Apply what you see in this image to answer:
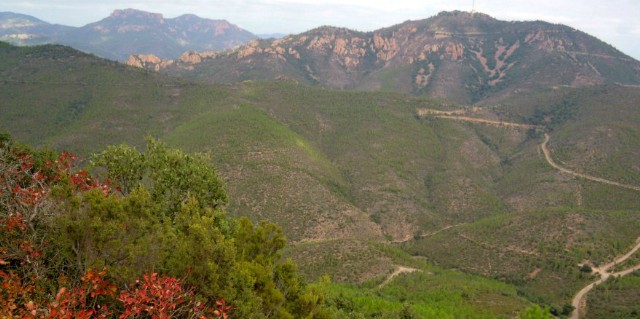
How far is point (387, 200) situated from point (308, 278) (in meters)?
36.4

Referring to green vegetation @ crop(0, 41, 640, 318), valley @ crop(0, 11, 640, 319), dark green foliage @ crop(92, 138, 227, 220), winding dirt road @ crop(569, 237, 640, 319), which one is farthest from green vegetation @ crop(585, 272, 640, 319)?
dark green foliage @ crop(92, 138, 227, 220)

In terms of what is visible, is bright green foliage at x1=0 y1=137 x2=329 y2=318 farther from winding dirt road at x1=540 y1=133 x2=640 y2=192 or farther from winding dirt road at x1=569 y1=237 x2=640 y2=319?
winding dirt road at x1=540 y1=133 x2=640 y2=192

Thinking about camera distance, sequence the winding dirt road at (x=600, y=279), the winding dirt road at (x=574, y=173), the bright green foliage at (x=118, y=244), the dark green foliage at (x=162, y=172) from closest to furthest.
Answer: the bright green foliage at (x=118, y=244) < the dark green foliage at (x=162, y=172) < the winding dirt road at (x=600, y=279) < the winding dirt road at (x=574, y=173)

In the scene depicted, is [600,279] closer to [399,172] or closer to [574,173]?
[574,173]

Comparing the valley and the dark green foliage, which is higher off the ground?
the dark green foliage

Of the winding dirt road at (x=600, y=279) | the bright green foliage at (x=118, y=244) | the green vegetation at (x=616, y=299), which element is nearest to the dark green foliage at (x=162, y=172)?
the bright green foliage at (x=118, y=244)

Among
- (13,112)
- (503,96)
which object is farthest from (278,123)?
(503,96)

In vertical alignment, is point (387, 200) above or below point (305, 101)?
below

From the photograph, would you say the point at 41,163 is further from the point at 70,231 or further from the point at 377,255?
the point at 377,255

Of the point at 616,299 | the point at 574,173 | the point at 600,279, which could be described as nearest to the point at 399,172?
the point at 574,173

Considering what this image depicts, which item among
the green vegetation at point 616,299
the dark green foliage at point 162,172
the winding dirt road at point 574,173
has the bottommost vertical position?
the green vegetation at point 616,299

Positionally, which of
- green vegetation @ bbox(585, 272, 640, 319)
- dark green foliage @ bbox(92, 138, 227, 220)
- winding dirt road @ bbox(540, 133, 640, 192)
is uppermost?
dark green foliage @ bbox(92, 138, 227, 220)

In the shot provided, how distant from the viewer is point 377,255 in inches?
2377

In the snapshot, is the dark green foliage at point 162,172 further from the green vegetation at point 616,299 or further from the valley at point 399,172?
the green vegetation at point 616,299
